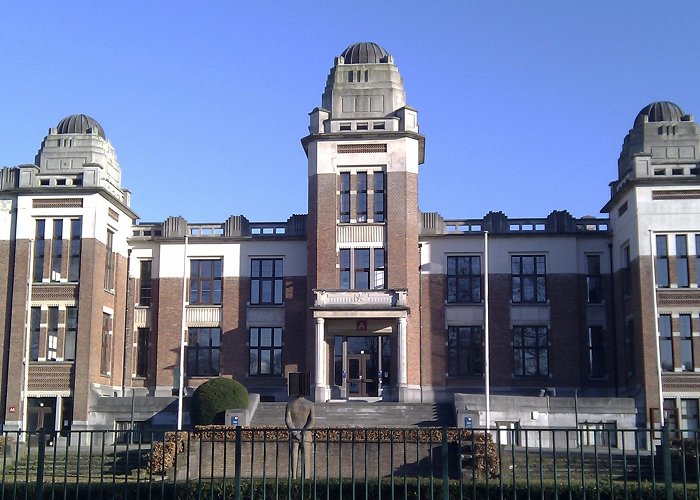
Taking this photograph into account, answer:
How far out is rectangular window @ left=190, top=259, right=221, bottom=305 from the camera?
44812 millimetres

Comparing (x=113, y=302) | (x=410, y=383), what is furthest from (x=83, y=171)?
(x=410, y=383)

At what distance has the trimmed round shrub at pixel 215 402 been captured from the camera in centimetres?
3631

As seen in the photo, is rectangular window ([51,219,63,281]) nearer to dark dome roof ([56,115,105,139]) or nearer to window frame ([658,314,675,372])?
dark dome roof ([56,115,105,139])

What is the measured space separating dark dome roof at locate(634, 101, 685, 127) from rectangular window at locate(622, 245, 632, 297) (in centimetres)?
604

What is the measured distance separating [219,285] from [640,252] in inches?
753

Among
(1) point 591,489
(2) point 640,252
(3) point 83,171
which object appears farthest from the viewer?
(3) point 83,171

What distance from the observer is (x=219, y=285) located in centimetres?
4488

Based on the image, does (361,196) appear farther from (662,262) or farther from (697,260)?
(697,260)

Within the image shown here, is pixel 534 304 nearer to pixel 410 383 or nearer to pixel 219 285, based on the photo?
pixel 410 383

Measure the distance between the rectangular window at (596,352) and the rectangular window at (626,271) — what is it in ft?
8.90

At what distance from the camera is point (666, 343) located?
39.0 meters

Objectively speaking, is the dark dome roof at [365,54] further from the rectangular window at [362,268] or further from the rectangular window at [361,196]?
the rectangular window at [362,268]

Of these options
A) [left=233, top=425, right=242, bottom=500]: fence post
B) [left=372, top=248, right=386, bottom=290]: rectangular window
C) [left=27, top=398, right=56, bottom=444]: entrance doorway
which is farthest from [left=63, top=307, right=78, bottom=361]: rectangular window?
[left=233, top=425, right=242, bottom=500]: fence post

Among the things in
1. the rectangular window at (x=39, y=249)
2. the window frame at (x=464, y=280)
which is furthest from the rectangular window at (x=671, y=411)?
the rectangular window at (x=39, y=249)
